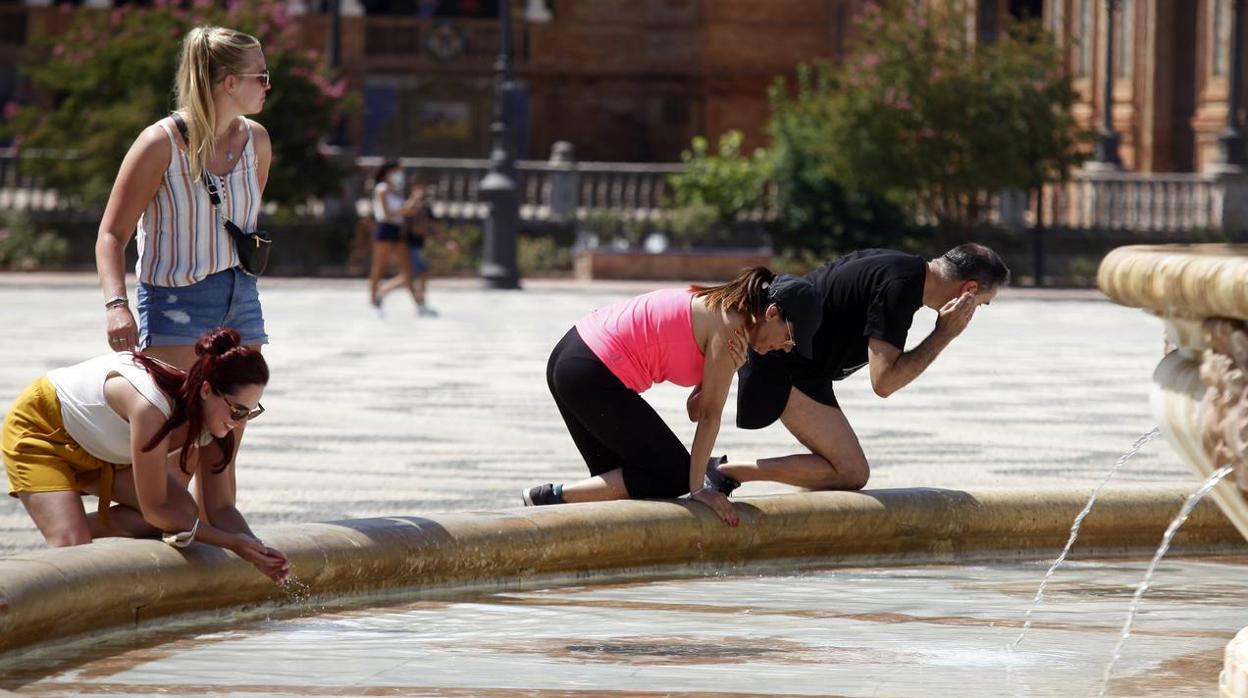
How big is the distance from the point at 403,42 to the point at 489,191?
2143 cm

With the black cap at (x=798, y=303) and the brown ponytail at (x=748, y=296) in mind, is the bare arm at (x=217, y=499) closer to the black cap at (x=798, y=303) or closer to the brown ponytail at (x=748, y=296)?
the brown ponytail at (x=748, y=296)

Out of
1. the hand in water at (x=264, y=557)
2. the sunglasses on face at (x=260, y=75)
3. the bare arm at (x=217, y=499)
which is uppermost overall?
the sunglasses on face at (x=260, y=75)

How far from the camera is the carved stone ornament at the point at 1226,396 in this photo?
14.5 feet

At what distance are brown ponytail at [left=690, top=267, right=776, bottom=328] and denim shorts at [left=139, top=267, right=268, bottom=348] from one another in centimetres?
135

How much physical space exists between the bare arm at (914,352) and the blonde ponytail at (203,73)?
2.26m

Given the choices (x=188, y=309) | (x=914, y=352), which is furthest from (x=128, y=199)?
(x=914, y=352)

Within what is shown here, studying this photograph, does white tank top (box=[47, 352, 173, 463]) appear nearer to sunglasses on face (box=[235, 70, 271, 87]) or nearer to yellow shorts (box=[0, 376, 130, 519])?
yellow shorts (box=[0, 376, 130, 519])

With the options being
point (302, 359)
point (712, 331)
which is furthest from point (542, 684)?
point (302, 359)

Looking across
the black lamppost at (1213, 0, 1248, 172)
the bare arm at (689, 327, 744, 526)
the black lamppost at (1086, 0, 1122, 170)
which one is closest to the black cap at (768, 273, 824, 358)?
the bare arm at (689, 327, 744, 526)

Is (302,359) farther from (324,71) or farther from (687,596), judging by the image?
(324,71)

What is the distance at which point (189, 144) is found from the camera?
20.8ft

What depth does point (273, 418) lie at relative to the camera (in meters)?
12.1

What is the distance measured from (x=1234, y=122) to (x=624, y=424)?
90.2ft

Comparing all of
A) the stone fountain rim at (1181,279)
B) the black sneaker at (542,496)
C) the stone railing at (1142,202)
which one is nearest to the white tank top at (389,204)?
the stone railing at (1142,202)
